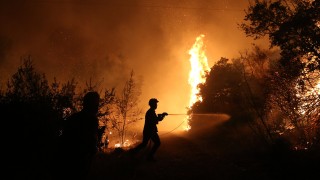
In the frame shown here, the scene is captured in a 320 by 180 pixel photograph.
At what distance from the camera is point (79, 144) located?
4.00 m

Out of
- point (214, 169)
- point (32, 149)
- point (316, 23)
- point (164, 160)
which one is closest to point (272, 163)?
point (214, 169)

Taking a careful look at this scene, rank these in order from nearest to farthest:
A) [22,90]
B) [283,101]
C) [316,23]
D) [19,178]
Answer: [19,178] → [316,23] → [22,90] → [283,101]

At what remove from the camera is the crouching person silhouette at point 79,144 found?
3881mm

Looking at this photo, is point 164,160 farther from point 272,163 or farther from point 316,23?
point 316,23

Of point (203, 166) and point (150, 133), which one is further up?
point (150, 133)

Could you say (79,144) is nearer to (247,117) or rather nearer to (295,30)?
(295,30)

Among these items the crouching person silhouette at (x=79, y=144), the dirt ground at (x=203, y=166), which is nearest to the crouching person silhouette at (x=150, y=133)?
Result: the dirt ground at (x=203, y=166)

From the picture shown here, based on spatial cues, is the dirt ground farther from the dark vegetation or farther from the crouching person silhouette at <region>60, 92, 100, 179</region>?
the crouching person silhouette at <region>60, 92, 100, 179</region>

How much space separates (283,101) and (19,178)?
55.3ft

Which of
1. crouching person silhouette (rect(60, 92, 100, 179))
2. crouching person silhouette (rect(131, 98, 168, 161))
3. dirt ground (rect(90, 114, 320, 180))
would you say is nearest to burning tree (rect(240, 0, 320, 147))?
dirt ground (rect(90, 114, 320, 180))

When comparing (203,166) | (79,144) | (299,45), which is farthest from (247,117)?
(79,144)

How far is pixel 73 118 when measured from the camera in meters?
4.14

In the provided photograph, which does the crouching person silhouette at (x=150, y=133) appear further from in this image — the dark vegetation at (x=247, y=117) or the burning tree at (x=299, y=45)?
the burning tree at (x=299, y=45)

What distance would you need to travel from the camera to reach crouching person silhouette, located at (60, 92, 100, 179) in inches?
153
